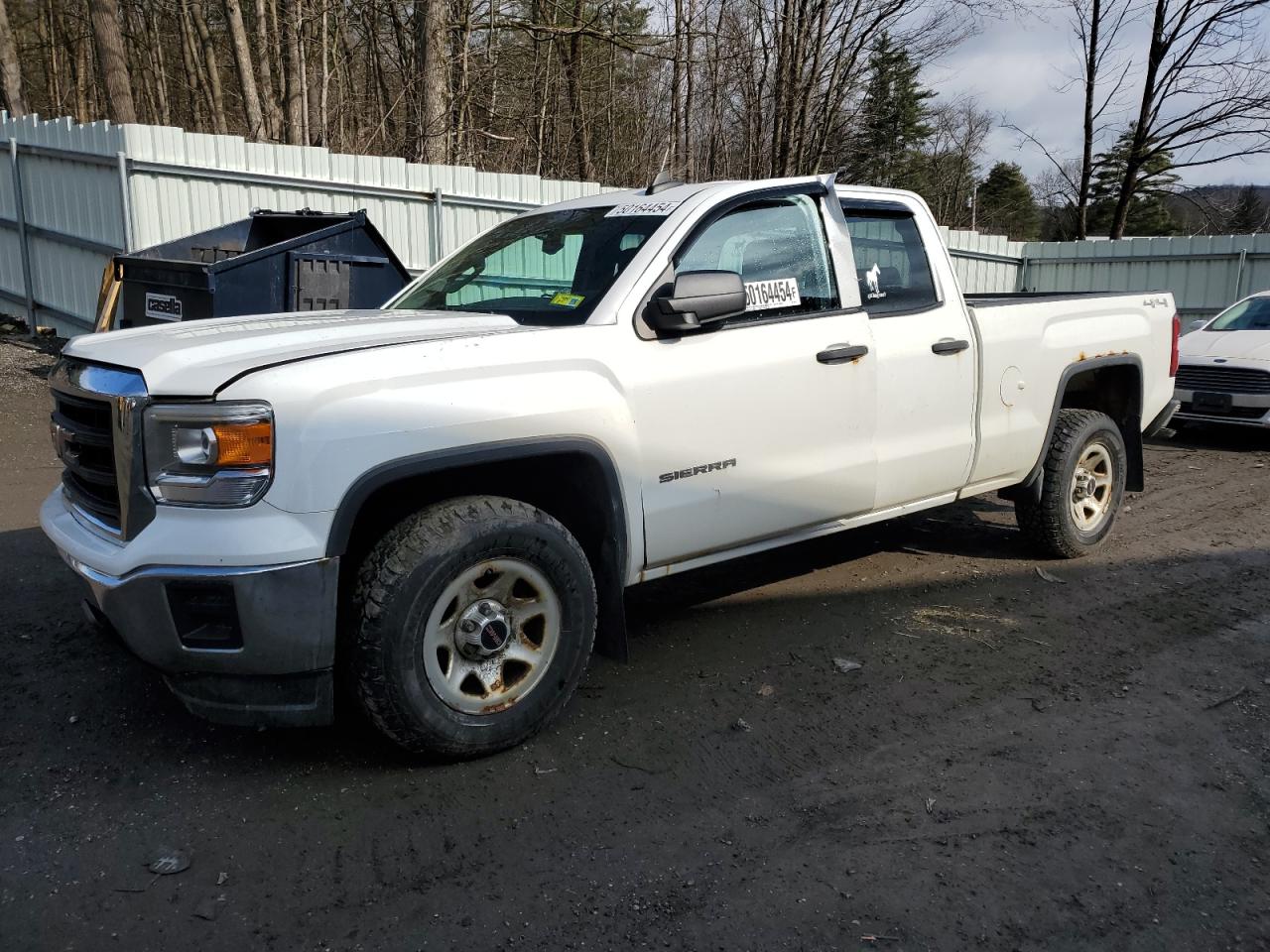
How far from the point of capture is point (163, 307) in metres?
7.73

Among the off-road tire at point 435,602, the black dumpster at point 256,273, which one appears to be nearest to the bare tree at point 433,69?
the black dumpster at point 256,273

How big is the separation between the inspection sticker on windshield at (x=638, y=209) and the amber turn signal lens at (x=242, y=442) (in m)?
1.90

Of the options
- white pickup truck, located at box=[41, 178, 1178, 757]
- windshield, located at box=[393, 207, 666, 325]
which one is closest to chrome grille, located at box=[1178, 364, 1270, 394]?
white pickup truck, located at box=[41, 178, 1178, 757]

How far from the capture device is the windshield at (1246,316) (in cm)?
1077

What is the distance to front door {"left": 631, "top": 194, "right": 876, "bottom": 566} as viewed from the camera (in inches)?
149

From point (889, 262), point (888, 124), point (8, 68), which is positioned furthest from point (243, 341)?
point (888, 124)

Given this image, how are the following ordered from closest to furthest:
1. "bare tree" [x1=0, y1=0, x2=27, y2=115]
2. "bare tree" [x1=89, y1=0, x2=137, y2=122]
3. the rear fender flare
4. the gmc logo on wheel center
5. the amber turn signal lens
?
the amber turn signal lens < the gmc logo on wheel center < the rear fender flare < "bare tree" [x1=89, y1=0, x2=137, y2=122] < "bare tree" [x1=0, y1=0, x2=27, y2=115]

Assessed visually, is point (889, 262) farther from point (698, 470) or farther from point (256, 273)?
point (256, 273)

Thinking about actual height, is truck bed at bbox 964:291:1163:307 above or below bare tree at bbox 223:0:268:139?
below

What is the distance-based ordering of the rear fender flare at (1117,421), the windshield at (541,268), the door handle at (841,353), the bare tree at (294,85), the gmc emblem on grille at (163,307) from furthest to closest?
the bare tree at (294,85), the gmc emblem on grille at (163,307), the rear fender flare at (1117,421), the door handle at (841,353), the windshield at (541,268)

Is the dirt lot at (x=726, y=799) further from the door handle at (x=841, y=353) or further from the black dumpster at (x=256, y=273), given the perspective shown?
the black dumpster at (x=256, y=273)

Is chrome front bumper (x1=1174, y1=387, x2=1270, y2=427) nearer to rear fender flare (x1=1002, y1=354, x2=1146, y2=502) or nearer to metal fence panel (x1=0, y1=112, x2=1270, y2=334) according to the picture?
metal fence panel (x1=0, y1=112, x2=1270, y2=334)

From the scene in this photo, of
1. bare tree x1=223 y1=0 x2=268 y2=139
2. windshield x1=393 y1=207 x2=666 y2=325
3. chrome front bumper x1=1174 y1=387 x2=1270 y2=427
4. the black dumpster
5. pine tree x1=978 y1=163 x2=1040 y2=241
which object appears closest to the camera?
windshield x1=393 y1=207 x2=666 y2=325

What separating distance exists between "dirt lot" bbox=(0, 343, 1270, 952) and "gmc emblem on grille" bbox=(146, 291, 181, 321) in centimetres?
312
